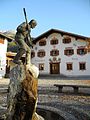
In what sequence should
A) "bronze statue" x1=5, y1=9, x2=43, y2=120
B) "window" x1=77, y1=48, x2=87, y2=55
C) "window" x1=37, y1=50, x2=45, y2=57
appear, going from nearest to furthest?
1. "bronze statue" x1=5, y1=9, x2=43, y2=120
2. "window" x1=77, y1=48, x2=87, y2=55
3. "window" x1=37, y1=50, x2=45, y2=57

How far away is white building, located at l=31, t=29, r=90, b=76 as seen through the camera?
3609 cm

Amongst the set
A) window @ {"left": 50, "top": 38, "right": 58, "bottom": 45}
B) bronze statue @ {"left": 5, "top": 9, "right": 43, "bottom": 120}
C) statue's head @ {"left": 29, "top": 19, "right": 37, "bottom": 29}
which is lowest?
bronze statue @ {"left": 5, "top": 9, "right": 43, "bottom": 120}

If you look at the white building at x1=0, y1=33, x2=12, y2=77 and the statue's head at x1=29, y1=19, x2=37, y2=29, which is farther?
the white building at x1=0, y1=33, x2=12, y2=77

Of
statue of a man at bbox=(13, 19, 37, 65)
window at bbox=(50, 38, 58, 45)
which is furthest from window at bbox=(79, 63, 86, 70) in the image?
statue of a man at bbox=(13, 19, 37, 65)

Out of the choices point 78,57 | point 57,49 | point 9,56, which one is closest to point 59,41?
point 57,49

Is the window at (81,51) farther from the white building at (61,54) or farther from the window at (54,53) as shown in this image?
the window at (54,53)

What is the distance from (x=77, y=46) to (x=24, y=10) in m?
30.1

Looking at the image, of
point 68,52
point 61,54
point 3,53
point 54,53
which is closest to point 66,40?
point 68,52

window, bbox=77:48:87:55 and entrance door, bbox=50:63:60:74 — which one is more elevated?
window, bbox=77:48:87:55

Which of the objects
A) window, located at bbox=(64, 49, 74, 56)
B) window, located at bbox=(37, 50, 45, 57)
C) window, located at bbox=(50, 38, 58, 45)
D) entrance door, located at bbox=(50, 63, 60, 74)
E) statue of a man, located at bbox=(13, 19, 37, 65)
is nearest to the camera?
statue of a man, located at bbox=(13, 19, 37, 65)

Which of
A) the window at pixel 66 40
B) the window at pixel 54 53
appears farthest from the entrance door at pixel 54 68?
the window at pixel 66 40

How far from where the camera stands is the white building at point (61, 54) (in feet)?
118

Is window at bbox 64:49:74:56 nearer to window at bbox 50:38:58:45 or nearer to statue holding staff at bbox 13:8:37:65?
window at bbox 50:38:58:45

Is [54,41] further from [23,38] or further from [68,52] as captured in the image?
[23,38]
